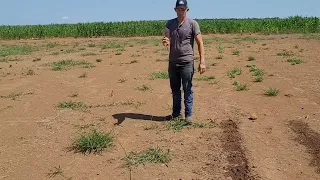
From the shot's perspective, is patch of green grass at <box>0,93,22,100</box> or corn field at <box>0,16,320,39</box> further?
corn field at <box>0,16,320,39</box>

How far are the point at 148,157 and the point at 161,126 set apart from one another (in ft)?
4.56

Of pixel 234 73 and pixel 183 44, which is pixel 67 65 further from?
pixel 183 44

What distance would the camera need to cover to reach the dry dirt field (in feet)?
13.4

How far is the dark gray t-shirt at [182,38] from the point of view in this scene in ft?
17.7

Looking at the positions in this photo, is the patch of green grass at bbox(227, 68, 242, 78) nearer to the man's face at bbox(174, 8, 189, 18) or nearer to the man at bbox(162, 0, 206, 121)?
the man at bbox(162, 0, 206, 121)

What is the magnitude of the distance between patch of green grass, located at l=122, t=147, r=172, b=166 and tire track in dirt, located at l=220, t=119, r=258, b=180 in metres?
0.73

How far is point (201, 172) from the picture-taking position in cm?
396

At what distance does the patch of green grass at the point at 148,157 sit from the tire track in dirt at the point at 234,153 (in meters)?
0.73

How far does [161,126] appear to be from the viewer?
5688 millimetres

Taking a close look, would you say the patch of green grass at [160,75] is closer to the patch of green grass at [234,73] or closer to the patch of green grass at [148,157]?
the patch of green grass at [234,73]

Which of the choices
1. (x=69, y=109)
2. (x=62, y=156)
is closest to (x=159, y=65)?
(x=69, y=109)

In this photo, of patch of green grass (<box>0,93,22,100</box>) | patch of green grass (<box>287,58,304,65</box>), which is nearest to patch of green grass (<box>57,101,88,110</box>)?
patch of green grass (<box>0,93,22,100</box>)

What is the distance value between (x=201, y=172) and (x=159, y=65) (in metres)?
9.11

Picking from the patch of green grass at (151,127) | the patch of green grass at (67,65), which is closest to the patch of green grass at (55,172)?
the patch of green grass at (151,127)
